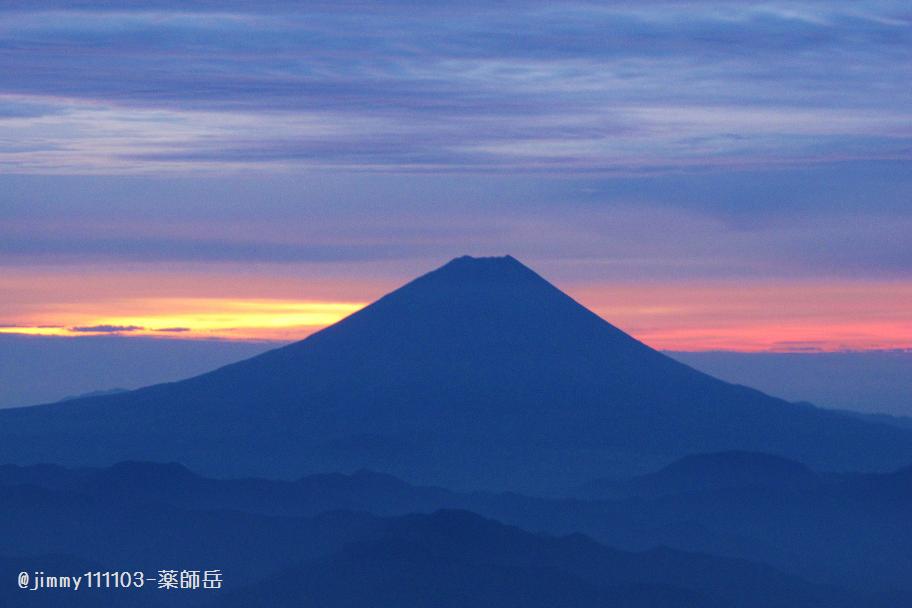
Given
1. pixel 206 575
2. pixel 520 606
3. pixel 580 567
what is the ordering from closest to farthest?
1. pixel 520 606
2. pixel 580 567
3. pixel 206 575

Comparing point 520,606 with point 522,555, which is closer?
point 520,606

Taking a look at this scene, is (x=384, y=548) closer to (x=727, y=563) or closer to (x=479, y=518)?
(x=479, y=518)

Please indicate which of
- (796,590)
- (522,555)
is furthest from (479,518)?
(796,590)

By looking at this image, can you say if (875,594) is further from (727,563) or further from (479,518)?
(479,518)

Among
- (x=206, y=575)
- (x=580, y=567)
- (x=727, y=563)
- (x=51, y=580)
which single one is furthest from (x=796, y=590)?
(x=51, y=580)

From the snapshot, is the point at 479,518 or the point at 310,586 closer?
the point at 310,586

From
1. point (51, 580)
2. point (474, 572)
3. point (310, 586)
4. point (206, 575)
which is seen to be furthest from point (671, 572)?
point (51, 580)

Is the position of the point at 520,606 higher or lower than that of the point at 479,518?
lower

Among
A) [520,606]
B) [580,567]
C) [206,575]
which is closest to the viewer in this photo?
[520,606]

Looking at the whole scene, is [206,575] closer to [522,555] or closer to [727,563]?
[522,555]
